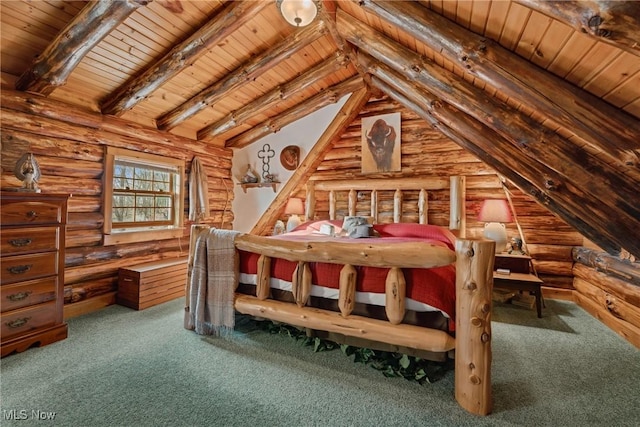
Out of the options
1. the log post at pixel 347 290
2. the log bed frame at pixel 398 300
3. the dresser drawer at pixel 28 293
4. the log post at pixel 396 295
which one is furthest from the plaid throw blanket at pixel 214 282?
the log post at pixel 396 295

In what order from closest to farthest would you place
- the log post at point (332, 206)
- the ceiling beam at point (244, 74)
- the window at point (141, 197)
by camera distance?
the ceiling beam at point (244, 74) < the window at point (141, 197) < the log post at point (332, 206)

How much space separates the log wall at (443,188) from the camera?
3.79 meters

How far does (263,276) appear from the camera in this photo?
237 cm

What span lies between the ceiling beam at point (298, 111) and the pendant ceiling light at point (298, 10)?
2.21m

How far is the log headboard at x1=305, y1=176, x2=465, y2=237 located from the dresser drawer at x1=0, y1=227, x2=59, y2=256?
328cm

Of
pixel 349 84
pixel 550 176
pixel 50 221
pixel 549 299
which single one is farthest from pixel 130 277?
pixel 549 299

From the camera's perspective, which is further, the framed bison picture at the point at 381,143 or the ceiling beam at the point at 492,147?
the framed bison picture at the point at 381,143

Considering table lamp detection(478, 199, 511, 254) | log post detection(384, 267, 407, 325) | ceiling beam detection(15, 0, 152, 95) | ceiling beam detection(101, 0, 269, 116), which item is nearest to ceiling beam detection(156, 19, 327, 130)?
ceiling beam detection(101, 0, 269, 116)

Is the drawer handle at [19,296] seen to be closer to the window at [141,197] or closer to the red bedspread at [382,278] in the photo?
the window at [141,197]

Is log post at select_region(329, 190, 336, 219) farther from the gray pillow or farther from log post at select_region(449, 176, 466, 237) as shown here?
log post at select_region(449, 176, 466, 237)

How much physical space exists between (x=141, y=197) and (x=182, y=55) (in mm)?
2164

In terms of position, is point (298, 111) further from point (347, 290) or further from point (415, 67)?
point (347, 290)

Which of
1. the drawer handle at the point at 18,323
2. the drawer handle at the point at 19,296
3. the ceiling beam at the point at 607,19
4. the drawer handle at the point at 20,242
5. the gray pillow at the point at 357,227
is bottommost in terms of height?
the drawer handle at the point at 18,323

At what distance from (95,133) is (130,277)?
1787 millimetres
